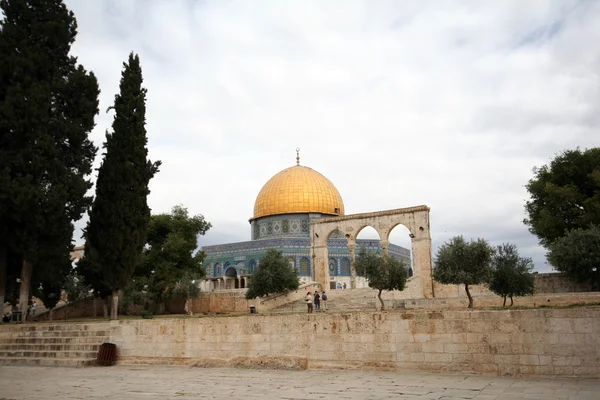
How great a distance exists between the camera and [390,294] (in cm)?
2430

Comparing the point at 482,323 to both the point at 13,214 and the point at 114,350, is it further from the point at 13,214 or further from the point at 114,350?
the point at 13,214

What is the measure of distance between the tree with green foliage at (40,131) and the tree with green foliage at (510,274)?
15.0m

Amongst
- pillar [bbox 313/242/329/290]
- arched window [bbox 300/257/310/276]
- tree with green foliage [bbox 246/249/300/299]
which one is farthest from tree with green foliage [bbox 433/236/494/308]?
arched window [bbox 300/257/310/276]

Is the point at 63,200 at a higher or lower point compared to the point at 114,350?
higher

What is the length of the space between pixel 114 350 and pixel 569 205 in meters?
21.8

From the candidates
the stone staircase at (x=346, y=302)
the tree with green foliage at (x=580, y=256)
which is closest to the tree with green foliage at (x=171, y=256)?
the stone staircase at (x=346, y=302)

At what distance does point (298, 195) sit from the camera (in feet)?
142

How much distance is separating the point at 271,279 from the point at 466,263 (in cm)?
1003

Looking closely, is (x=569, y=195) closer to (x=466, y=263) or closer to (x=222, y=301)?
(x=466, y=263)

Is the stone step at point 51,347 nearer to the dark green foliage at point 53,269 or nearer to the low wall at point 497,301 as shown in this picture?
the dark green foliage at point 53,269

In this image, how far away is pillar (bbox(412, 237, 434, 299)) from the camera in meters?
25.6

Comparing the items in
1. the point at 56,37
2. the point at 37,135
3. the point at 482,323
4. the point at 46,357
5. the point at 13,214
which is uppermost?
the point at 56,37

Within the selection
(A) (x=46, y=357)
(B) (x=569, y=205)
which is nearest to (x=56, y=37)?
(A) (x=46, y=357)

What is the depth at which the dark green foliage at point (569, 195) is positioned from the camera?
2280cm
